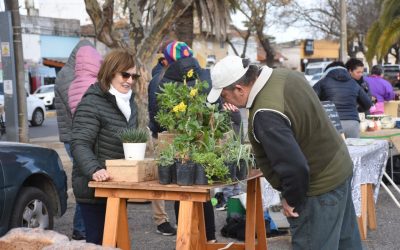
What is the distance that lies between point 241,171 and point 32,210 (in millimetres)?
2430

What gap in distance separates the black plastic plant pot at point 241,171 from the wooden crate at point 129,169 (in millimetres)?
549

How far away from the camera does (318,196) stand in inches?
141

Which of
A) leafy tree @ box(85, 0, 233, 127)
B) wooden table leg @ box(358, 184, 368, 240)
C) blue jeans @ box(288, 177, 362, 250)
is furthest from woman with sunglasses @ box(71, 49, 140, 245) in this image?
leafy tree @ box(85, 0, 233, 127)

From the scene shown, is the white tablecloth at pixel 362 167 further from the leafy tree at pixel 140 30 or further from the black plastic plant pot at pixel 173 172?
the leafy tree at pixel 140 30

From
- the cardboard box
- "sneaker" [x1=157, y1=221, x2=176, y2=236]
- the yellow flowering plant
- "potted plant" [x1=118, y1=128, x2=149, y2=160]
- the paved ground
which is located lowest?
the paved ground

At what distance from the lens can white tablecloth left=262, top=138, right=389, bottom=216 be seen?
19.7 ft

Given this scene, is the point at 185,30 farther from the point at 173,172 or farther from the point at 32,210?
the point at 173,172

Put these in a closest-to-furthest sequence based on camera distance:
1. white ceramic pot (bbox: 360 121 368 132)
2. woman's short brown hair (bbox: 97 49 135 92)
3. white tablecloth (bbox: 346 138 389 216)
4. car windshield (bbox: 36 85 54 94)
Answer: woman's short brown hair (bbox: 97 49 135 92) < white tablecloth (bbox: 346 138 389 216) < white ceramic pot (bbox: 360 121 368 132) < car windshield (bbox: 36 85 54 94)

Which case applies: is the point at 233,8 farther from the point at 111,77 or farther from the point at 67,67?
the point at 111,77

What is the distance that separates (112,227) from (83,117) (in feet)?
2.42

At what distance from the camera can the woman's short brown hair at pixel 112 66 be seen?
423 centimetres

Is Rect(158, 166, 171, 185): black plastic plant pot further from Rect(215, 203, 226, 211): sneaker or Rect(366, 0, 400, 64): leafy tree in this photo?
Rect(366, 0, 400, 64): leafy tree

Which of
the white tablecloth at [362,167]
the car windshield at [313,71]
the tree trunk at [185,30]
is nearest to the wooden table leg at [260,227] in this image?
the white tablecloth at [362,167]

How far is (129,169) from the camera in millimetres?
4074
